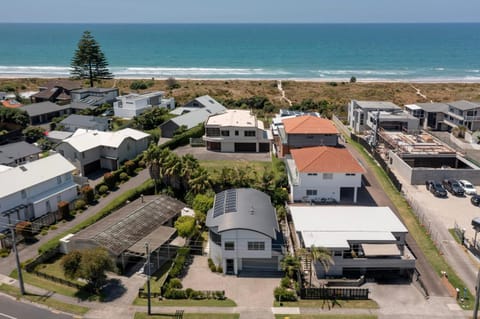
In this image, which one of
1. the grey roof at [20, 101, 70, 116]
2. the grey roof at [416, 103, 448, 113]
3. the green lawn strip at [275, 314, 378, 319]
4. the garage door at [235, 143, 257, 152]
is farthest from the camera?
the grey roof at [20, 101, 70, 116]

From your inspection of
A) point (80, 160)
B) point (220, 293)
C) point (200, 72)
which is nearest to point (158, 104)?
point (80, 160)

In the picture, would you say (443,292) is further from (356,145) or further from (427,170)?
(356,145)

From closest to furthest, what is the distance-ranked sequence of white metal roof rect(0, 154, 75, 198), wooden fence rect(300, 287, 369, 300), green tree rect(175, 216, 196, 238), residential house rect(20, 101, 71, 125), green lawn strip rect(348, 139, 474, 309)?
wooden fence rect(300, 287, 369, 300), green lawn strip rect(348, 139, 474, 309), green tree rect(175, 216, 196, 238), white metal roof rect(0, 154, 75, 198), residential house rect(20, 101, 71, 125)

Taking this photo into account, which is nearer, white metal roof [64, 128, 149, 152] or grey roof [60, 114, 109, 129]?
white metal roof [64, 128, 149, 152]

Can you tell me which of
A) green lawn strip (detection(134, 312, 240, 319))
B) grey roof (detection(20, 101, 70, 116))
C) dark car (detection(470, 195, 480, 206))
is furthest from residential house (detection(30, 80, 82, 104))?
dark car (detection(470, 195, 480, 206))

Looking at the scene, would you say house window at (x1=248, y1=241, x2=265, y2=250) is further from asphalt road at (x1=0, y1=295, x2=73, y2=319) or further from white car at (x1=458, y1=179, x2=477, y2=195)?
white car at (x1=458, y1=179, x2=477, y2=195)

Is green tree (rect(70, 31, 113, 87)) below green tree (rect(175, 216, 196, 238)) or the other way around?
the other way around

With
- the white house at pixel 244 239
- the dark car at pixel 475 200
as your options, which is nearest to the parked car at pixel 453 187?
the dark car at pixel 475 200
